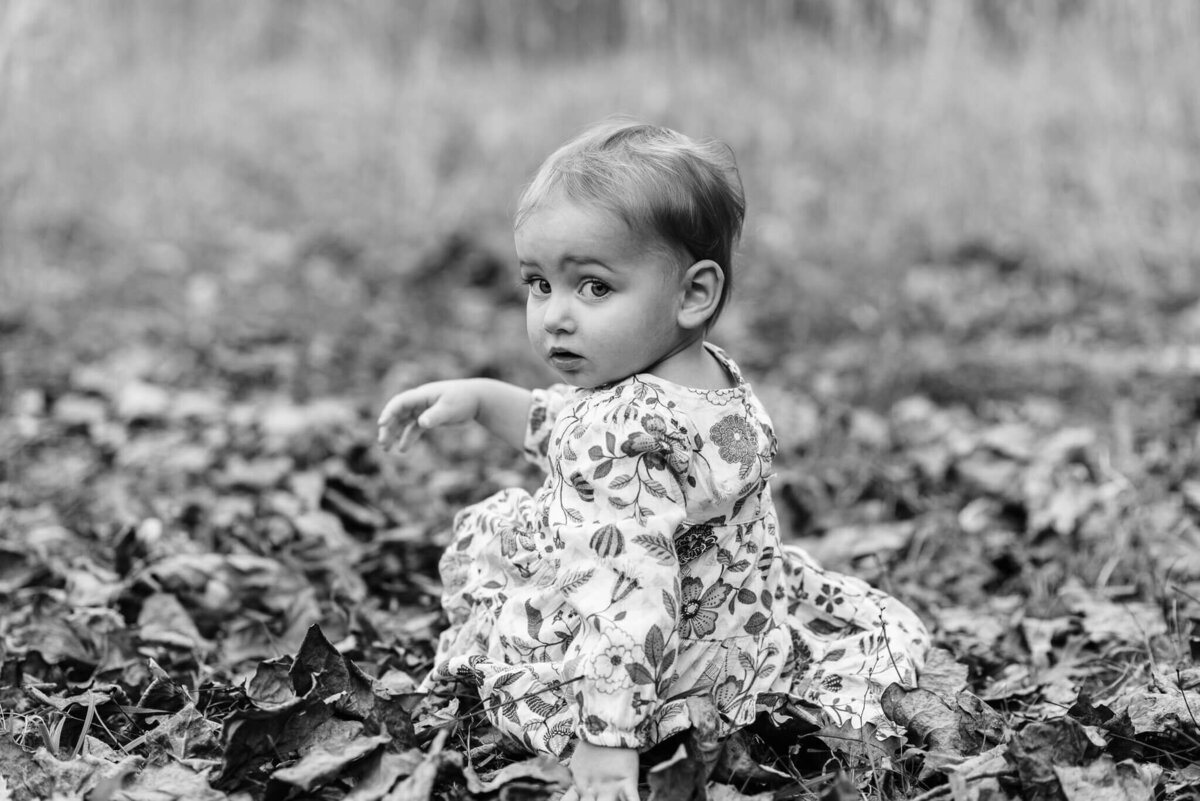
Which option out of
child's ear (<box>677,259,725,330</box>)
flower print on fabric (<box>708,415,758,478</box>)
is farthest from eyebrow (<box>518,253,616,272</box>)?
flower print on fabric (<box>708,415,758,478</box>)

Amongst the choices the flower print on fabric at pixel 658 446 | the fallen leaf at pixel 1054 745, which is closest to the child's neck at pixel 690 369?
the flower print on fabric at pixel 658 446

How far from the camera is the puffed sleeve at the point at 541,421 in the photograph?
6.95ft

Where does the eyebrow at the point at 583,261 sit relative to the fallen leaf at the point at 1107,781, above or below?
above

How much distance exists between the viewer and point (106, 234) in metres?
5.77

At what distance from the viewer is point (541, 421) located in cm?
213

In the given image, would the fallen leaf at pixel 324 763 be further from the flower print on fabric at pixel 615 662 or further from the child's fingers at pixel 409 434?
the child's fingers at pixel 409 434

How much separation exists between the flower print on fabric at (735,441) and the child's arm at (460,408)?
470mm

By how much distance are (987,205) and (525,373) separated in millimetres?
2746

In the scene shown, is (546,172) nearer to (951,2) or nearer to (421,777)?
(421,777)

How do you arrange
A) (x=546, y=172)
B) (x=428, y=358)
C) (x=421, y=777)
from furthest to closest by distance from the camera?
(x=428, y=358) < (x=546, y=172) < (x=421, y=777)

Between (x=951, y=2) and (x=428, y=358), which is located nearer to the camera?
(x=428, y=358)

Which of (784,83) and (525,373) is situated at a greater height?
(784,83)

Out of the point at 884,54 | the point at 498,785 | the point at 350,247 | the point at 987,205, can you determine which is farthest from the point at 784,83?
the point at 498,785

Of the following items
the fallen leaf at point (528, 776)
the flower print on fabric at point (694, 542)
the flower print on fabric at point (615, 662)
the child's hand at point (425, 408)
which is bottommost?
the fallen leaf at point (528, 776)
